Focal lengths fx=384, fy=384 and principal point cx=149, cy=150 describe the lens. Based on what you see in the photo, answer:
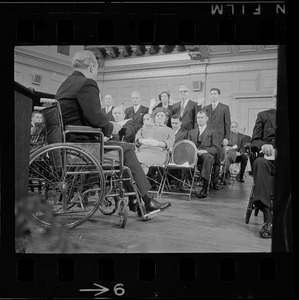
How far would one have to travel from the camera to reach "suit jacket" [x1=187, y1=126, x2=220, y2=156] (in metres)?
1.36

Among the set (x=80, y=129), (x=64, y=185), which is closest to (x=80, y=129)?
(x=80, y=129)

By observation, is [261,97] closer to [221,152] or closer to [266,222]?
[221,152]

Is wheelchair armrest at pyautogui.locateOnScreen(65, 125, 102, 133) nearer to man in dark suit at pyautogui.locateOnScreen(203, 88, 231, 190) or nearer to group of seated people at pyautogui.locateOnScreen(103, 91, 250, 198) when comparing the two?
group of seated people at pyautogui.locateOnScreen(103, 91, 250, 198)

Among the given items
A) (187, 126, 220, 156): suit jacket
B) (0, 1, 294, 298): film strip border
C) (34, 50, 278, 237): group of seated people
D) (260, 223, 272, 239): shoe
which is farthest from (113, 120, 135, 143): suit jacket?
(260, 223, 272, 239): shoe

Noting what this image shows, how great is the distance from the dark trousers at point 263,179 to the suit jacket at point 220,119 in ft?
0.49

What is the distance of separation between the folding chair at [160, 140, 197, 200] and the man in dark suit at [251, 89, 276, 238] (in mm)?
217

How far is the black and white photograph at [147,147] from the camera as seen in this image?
1.31 m

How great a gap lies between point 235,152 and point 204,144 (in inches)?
4.7

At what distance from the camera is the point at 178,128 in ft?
4.50

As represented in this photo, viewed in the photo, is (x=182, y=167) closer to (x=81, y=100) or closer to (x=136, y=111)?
(x=136, y=111)
